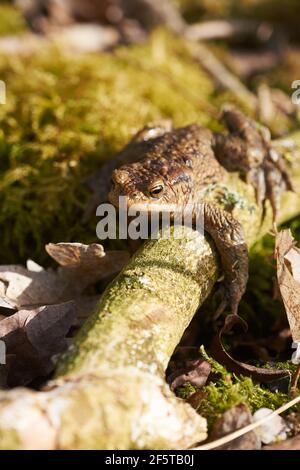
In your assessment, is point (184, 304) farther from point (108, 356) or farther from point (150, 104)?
point (150, 104)

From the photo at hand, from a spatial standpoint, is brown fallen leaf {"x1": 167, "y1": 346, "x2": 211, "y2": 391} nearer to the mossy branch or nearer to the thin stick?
the mossy branch

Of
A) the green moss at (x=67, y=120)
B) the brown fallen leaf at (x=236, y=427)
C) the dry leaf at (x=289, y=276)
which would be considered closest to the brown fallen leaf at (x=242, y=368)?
the dry leaf at (x=289, y=276)

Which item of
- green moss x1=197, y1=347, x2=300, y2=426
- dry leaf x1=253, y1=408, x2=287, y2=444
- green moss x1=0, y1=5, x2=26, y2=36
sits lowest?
dry leaf x1=253, y1=408, x2=287, y2=444

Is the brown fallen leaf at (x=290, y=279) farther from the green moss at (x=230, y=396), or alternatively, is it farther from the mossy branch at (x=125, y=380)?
→ the mossy branch at (x=125, y=380)

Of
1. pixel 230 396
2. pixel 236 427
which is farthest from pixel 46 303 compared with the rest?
pixel 236 427

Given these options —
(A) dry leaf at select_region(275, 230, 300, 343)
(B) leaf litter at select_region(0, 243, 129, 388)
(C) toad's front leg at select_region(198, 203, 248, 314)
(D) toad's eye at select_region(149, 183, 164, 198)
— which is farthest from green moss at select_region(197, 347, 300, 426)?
(D) toad's eye at select_region(149, 183, 164, 198)

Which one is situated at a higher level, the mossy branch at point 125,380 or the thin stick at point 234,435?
the mossy branch at point 125,380
